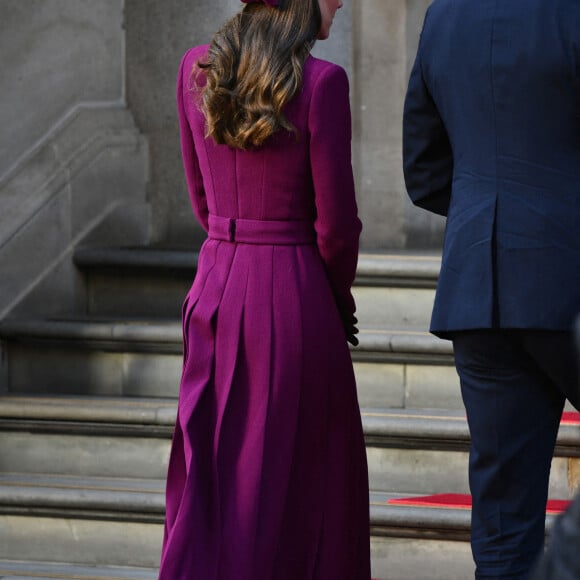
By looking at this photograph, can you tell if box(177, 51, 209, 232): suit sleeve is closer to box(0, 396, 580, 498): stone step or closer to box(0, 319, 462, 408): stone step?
box(0, 396, 580, 498): stone step

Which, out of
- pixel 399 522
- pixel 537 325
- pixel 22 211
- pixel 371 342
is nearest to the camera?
pixel 537 325

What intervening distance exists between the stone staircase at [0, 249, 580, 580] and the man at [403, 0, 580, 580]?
3.60ft

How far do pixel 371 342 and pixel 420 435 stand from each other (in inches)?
18.7

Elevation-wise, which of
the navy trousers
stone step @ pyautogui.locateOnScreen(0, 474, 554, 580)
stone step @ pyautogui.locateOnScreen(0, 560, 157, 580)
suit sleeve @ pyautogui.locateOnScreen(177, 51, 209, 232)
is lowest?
stone step @ pyautogui.locateOnScreen(0, 560, 157, 580)

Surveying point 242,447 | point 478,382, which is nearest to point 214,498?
point 242,447

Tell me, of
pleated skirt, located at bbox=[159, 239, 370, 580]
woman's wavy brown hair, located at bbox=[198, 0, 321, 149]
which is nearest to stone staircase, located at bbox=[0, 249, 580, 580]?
pleated skirt, located at bbox=[159, 239, 370, 580]

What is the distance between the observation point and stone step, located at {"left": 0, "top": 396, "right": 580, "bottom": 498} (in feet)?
14.7

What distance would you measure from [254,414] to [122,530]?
49.7 inches

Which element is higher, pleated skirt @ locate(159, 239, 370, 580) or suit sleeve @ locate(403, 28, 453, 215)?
suit sleeve @ locate(403, 28, 453, 215)

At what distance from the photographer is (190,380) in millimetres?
3412

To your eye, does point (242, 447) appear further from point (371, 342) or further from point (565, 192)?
point (371, 342)

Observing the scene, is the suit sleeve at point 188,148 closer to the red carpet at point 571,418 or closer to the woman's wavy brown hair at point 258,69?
the woman's wavy brown hair at point 258,69

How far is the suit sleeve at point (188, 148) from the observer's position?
11.2 ft

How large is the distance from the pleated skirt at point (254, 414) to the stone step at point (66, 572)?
0.92 meters
